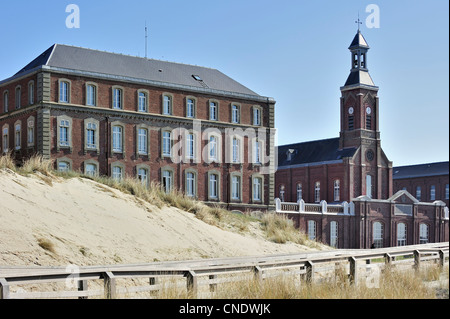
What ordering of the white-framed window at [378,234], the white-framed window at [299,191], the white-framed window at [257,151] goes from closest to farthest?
the white-framed window at [257,151], the white-framed window at [378,234], the white-framed window at [299,191]

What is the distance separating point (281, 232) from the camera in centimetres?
4028

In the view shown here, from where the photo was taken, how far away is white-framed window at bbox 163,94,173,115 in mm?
52244

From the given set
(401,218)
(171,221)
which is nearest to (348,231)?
(401,218)

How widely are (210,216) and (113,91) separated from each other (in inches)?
610

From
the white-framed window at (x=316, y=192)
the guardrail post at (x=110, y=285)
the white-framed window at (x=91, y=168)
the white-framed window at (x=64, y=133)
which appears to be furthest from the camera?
the white-framed window at (x=316, y=192)

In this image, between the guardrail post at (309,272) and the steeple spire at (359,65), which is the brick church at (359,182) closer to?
the steeple spire at (359,65)

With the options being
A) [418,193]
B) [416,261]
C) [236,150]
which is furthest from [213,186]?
[418,193]

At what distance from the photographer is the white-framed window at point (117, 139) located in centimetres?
4988

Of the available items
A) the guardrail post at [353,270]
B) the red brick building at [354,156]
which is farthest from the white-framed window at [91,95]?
the guardrail post at [353,270]

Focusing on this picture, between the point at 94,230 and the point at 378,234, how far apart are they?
46884 mm

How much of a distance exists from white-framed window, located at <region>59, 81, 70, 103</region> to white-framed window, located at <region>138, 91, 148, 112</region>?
17.7 feet

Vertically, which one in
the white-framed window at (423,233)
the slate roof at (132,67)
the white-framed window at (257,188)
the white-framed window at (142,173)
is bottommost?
the white-framed window at (423,233)

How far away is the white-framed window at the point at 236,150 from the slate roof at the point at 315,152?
72.8 feet
